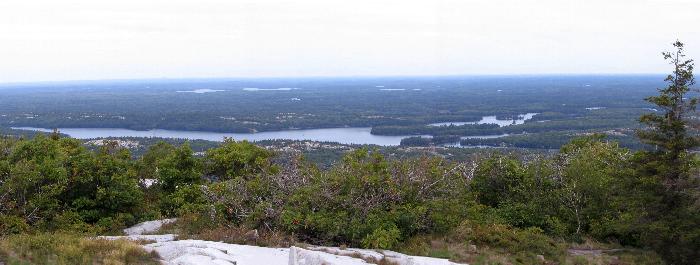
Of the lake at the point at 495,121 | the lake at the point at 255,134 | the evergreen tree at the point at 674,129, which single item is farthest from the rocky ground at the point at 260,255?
the lake at the point at 495,121

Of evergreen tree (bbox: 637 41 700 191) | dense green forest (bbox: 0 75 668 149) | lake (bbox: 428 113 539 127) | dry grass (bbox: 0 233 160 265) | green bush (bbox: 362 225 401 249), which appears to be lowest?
lake (bbox: 428 113 539 127)

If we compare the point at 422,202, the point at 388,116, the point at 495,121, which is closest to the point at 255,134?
the point at 388,116

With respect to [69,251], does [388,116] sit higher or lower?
lower

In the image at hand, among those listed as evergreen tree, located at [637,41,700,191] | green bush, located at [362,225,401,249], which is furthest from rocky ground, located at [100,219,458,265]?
evergreen tree, located at [637,41,700,191]

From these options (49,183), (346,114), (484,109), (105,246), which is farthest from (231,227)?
(484,109)

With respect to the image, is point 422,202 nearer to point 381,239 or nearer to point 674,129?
point 381,239

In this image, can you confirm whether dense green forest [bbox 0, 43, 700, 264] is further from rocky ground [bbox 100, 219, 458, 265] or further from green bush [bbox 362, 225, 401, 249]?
rocky ground [bbox 100, 219, 458, 265]

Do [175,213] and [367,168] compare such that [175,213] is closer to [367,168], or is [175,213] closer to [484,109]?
[367,168]

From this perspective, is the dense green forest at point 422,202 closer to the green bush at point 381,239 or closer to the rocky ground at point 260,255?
the green bush at point 381,239
